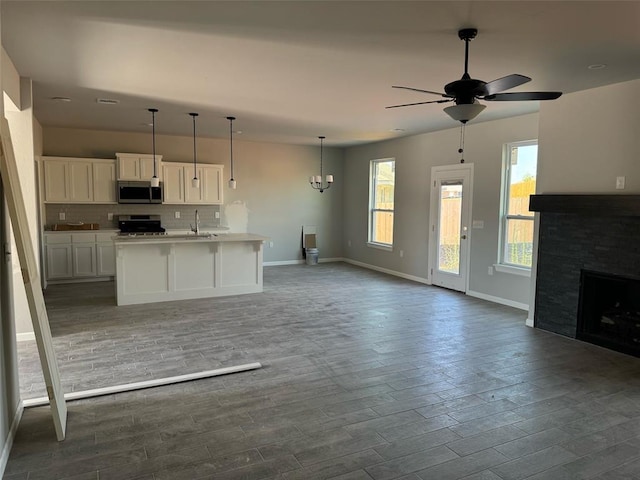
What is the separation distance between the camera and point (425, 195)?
7914mm

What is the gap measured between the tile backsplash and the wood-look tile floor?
9.22 ft

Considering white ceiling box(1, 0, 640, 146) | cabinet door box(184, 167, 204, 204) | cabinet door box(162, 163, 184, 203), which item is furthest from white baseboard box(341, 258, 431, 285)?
cabinet door box(162, 163, 184, 203)

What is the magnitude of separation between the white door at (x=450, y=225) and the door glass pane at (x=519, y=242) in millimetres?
717

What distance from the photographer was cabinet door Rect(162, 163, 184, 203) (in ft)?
27.1

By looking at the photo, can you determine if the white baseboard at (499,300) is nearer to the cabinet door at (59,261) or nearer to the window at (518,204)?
the window at (518,204)

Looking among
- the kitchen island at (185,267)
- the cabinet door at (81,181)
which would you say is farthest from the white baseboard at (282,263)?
the cabinet door at (81,181)

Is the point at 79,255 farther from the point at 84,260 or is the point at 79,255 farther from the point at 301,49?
the point at 301,49

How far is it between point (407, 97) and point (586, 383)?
345cm

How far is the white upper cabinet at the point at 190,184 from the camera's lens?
8297 mm

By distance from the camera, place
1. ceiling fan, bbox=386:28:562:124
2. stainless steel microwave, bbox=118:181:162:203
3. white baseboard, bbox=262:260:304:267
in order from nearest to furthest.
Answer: ceiling fan, bbox=386:28:562:124, stainless steel microwave, bbox=118:181:162:203, white baseboard, bbox=262:260:304:267

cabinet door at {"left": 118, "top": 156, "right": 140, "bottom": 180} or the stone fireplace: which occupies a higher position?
cabinet door at {"left": 118, "top": 156, "right": 140, "bottom": 180}

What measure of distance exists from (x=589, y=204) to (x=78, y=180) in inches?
303

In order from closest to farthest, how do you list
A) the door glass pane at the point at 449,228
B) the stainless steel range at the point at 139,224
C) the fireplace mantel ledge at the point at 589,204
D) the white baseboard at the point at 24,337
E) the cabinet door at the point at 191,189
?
the fireplace mantel ledge at the point at 589,204
the white baseboard at the point at 24,337
the door glass pane at the point at 449,228
the stainless steel range at the point at 139,224
the cabinet door at the point at 191,189

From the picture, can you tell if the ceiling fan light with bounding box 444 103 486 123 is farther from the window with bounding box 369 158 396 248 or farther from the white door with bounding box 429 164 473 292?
the window with bounding box 369 158 396 248
